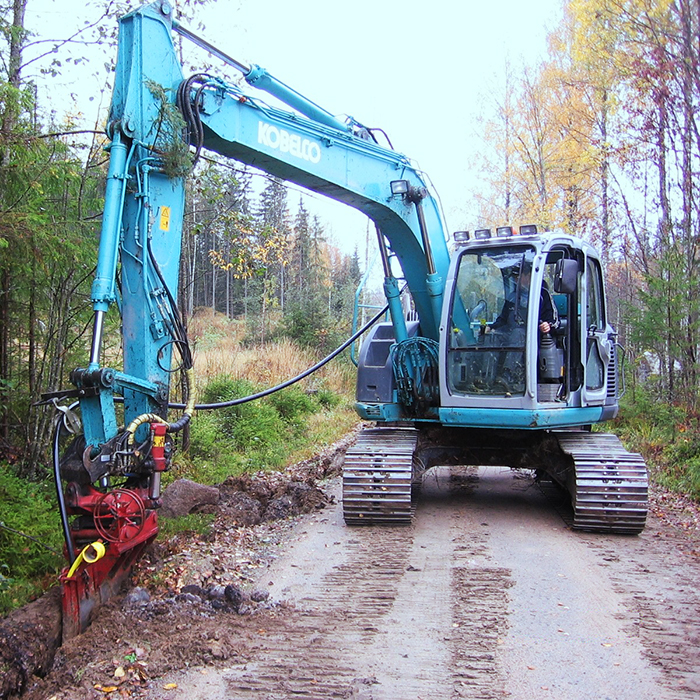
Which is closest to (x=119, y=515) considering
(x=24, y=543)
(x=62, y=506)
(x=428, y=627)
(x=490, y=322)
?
(x=62, y=506)

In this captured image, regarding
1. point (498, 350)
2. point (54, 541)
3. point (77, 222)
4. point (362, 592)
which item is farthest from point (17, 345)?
point (498, 350)

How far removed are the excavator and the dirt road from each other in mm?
539

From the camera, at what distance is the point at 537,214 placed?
858 inches

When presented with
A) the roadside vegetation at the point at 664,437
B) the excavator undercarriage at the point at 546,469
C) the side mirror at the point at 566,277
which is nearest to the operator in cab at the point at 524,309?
the side mirror at the point at 566,277

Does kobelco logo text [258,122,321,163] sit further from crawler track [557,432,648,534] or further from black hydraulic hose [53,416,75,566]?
crawler track [557,432,648,534]

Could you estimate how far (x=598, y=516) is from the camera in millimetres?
6422

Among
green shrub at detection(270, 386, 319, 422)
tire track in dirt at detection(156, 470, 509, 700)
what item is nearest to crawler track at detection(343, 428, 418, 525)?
tire track in dirt at detection(156, 470, 509, 700)

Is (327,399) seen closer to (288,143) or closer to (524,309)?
(524,309)

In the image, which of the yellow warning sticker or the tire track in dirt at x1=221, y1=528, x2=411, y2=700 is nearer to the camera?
the tire track in dirt at x1=221, y1=528, x2=411, y2=700

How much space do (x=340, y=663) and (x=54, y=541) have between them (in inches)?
102

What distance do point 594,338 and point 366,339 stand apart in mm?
2476

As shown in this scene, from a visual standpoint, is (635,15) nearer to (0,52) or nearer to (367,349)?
(367,349)

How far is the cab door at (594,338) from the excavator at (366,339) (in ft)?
0.08

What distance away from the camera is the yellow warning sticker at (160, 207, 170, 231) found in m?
5.04
